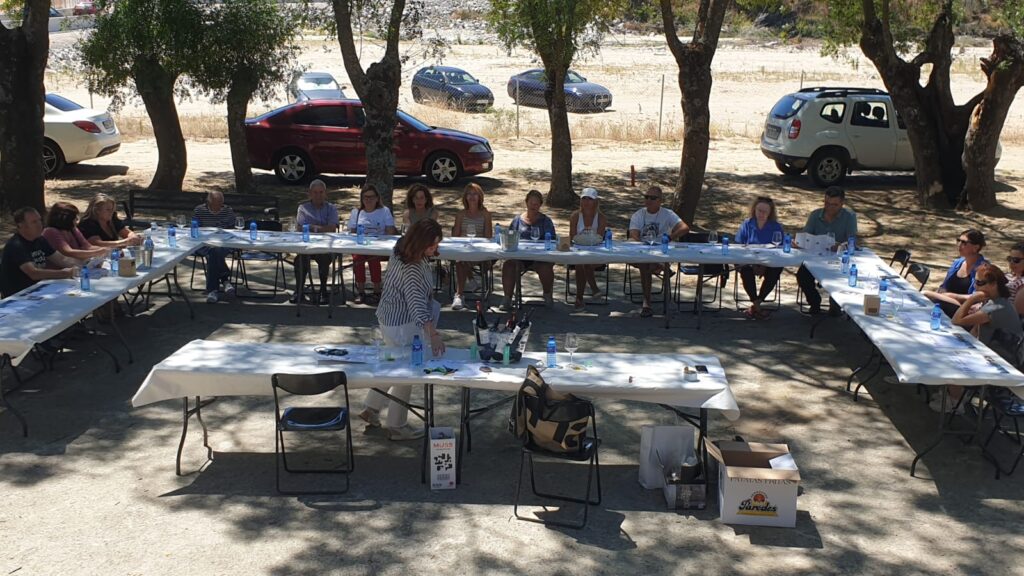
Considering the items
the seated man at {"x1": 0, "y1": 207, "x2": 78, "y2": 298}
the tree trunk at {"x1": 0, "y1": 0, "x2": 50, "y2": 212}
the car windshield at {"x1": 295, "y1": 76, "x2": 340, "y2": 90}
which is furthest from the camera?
the car windshield at {"x1": 295, "y1": 76, "x2": 340, "y2": 90}

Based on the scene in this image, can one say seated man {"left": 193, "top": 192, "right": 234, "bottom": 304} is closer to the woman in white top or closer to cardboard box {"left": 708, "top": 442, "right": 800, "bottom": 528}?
the woman in white top

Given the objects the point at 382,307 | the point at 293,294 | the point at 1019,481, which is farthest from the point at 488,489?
the point at 293,294

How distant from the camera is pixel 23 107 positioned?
44.1 ft

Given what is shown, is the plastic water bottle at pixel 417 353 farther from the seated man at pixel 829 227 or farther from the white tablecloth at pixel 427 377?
the seated man at pixel 829 227

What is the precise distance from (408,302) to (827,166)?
1204 cm

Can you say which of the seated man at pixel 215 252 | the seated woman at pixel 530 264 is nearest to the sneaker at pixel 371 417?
the seated woman at pixel 530 264

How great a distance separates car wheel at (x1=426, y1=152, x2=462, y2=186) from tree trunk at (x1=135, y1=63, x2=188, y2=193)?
3734 mm

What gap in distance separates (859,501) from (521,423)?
2.14m

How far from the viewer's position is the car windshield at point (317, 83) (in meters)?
24.8

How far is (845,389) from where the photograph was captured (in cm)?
884

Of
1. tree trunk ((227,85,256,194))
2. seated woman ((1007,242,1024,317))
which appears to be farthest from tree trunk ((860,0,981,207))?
tree trunk ((227,85,256,194))

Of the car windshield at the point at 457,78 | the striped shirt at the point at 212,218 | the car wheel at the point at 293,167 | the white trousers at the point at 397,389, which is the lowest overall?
the white trousers at the point at 397,389

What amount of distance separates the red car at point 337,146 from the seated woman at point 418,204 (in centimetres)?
622

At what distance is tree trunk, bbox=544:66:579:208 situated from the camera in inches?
598
